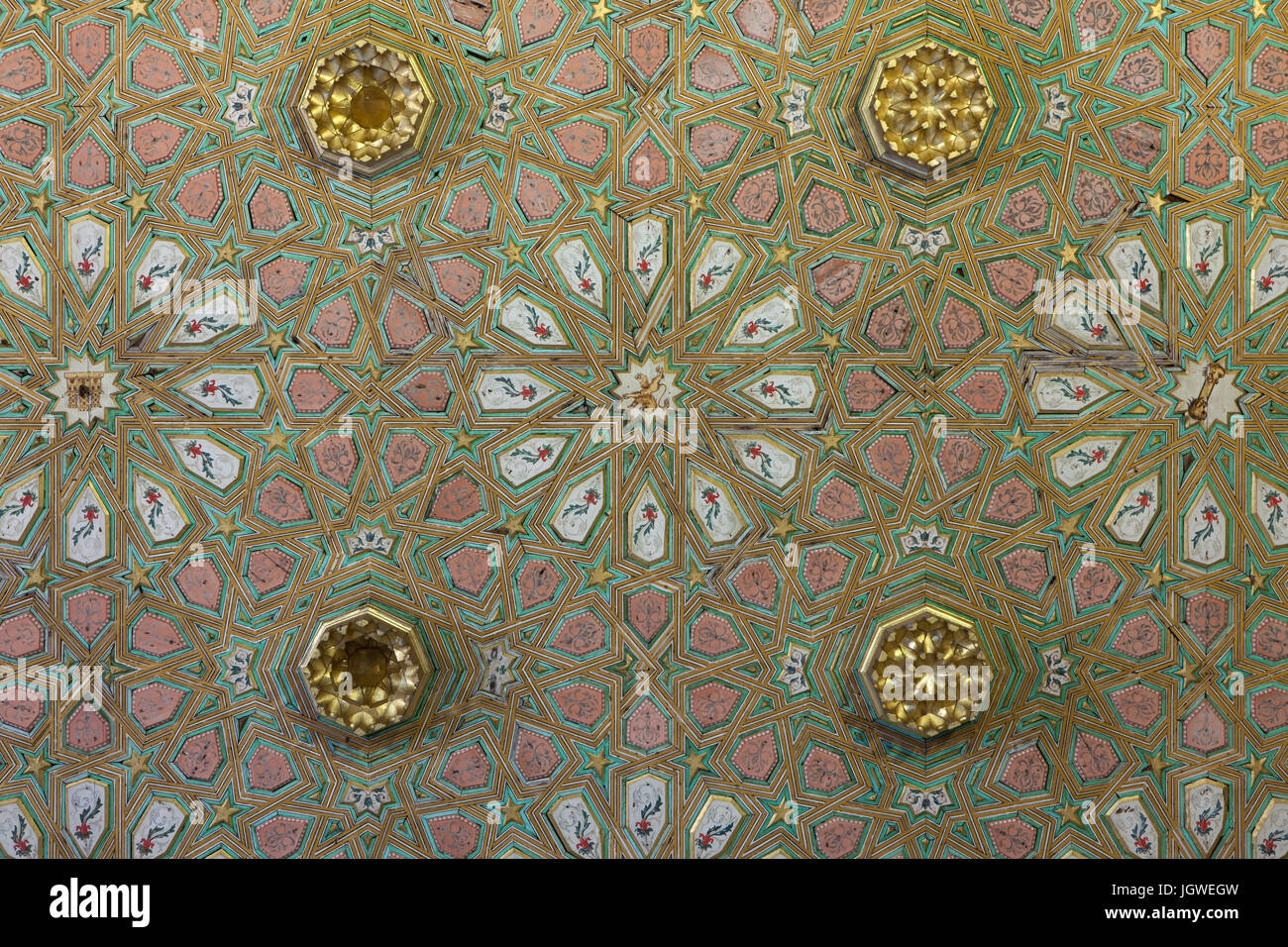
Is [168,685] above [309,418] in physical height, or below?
below

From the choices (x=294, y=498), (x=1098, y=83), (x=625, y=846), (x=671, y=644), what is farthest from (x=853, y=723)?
(x=1098, y=83)

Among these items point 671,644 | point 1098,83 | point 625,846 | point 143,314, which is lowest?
point 625,846

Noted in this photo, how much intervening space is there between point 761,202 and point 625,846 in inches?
93.9

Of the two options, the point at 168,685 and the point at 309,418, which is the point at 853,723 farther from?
the point at 168,685

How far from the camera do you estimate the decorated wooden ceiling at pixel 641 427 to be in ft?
11.5

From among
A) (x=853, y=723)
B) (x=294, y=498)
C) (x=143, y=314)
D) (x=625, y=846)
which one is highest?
(x=143, y=314)

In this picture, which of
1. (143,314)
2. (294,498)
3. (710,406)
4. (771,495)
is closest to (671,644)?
(771,495)

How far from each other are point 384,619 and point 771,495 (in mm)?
1464

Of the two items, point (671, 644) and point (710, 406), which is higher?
point (710, 406)

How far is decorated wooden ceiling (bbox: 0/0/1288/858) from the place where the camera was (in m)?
3.51

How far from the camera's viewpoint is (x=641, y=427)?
3576mm

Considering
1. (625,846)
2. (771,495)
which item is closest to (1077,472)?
(771,495)

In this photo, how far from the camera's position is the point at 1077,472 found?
3.58m

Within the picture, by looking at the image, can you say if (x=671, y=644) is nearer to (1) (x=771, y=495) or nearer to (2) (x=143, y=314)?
(1) (x=771, y=495)
